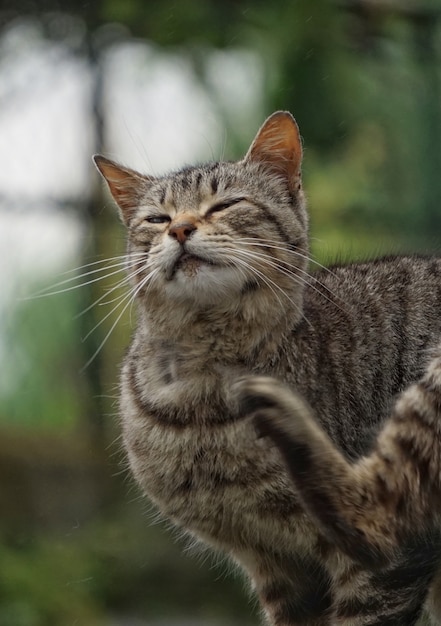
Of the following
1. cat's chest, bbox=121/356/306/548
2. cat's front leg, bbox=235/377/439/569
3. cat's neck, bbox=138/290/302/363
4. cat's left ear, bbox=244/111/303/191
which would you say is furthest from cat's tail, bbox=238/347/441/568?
cat's left ear, bbox=244/111/303/191

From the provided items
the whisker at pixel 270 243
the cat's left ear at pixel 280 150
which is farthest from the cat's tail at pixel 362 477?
the cat's left ear at pixel 280 150

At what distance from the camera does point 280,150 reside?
2.71 m

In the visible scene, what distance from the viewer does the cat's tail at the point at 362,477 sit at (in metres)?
→ 2.13

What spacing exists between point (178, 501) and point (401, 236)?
282 cm

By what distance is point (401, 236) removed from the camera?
16.4 ft

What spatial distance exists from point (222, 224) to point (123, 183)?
1.45 ft

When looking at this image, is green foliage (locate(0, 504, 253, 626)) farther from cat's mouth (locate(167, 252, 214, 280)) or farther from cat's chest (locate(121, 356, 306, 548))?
cat's mouth (locate(167, 252, 214, 280))

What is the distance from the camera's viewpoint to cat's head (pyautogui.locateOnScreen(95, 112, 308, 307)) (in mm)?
2420

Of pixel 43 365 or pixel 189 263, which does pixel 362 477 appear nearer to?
pixel 189 263

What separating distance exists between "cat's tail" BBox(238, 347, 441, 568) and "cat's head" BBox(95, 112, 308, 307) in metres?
0.34

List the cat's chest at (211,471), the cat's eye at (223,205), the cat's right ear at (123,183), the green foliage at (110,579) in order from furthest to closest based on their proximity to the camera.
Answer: the green foliage at (110,579) < the cat's right ear at (123,183) < the cat's eye at (223,205) < the cat's chest at (211,471)

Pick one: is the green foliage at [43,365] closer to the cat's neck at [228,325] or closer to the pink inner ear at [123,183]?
the pink inner ear at [123,183]

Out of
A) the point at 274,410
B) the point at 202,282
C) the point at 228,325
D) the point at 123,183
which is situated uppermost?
the point at 123,183

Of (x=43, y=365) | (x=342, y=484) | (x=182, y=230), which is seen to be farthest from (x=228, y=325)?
(x=43, y=365)
